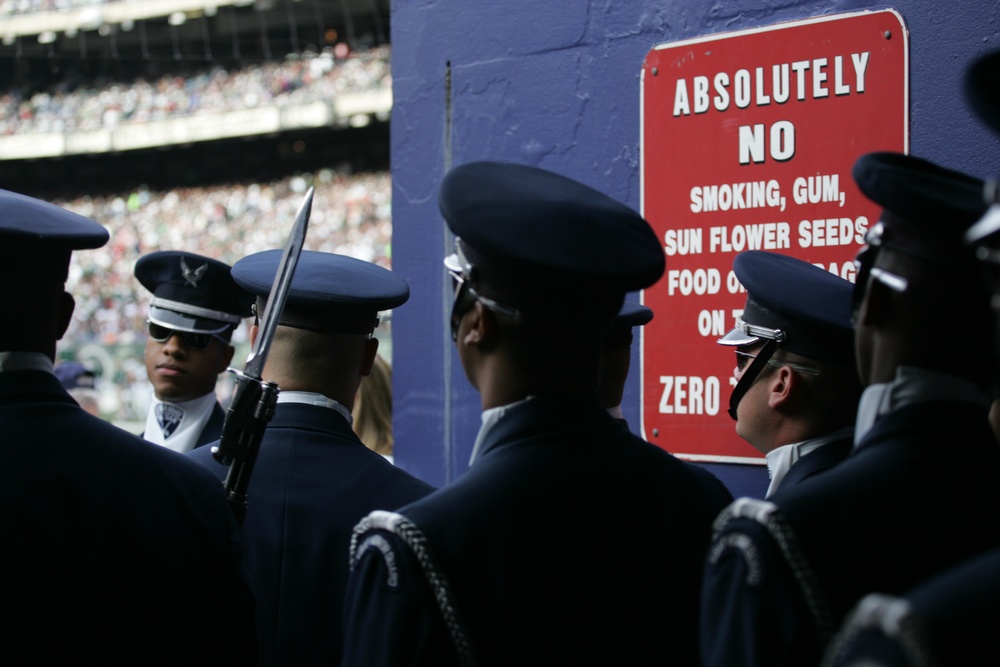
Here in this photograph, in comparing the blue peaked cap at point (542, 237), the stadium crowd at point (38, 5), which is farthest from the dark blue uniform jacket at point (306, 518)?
the stadium crowd at point (38, 5)

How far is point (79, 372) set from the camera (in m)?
7.36

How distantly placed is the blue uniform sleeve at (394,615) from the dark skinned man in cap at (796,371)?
4.20 feet

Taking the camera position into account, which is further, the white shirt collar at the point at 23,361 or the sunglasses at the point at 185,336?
the sunglasses at the point at 185,336

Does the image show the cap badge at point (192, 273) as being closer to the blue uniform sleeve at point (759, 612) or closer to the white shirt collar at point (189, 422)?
the white shirt collar at point (189, 422)

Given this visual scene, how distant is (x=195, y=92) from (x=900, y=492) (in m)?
21.8

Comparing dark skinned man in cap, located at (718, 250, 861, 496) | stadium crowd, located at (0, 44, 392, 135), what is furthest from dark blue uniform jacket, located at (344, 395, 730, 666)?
stadium crowd, located at (0, 44, 392, 135)

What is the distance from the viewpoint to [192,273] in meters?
4.52

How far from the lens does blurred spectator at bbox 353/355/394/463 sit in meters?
5.40

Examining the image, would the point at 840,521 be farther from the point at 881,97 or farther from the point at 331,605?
the point at 881,97

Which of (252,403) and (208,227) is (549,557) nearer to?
(252,403)

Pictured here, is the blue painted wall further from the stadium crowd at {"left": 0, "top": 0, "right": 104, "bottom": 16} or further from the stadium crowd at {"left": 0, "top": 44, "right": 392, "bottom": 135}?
the stadium crowd at {"left": 0, "top": 0, "right": 104, "bottom": 16}

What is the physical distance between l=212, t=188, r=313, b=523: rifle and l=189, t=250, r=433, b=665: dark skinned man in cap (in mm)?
236

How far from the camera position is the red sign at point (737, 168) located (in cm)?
332

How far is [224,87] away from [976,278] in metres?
21.4
